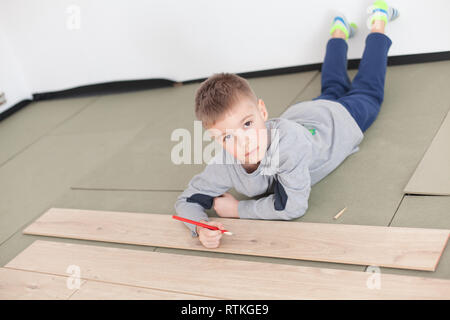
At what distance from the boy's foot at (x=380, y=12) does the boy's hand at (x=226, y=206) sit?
141cm

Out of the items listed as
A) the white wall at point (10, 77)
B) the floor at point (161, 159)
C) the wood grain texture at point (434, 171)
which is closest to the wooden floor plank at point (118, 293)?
the floor at point (161, 159)

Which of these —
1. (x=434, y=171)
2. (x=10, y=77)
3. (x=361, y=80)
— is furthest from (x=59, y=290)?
(x=10, y=77)

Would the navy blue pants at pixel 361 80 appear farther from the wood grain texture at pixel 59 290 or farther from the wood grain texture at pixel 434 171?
the wood grain texture at pixel 59 290

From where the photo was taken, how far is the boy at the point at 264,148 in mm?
1727

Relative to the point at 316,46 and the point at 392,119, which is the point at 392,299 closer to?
the point at 392,119

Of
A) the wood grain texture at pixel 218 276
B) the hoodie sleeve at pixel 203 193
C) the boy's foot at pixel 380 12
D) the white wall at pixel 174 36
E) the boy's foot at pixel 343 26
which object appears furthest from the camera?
the white wall at pixel 174 36

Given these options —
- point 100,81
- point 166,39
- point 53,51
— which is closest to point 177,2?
point 166,39

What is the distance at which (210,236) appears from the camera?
5.96ft

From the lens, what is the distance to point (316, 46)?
3.17 meters

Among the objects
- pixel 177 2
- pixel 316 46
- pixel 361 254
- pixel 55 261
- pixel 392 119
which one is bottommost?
pixel 55 261

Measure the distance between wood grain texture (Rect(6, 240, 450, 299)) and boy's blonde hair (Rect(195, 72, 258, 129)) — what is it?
0.55 m

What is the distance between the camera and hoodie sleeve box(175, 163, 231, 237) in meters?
1.95

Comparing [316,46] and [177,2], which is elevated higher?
[177,2]

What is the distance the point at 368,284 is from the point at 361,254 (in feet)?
0.50
